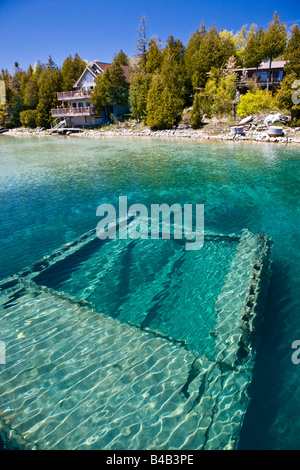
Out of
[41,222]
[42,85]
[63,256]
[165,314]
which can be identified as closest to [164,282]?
[165,314]

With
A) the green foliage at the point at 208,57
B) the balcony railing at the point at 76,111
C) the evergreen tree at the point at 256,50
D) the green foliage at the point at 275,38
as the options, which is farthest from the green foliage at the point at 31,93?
the green foliage at the point at 275,38

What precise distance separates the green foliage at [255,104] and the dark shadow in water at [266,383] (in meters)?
32.8

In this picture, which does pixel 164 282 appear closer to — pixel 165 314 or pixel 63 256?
pixel 165 314

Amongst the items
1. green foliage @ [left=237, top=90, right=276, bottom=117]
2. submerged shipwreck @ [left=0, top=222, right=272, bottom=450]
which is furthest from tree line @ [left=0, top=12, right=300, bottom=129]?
submerged shipwreck @ [left=0, top=222, right=272, bottom=450]

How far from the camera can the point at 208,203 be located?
12.6 m

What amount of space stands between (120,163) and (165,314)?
18.1m

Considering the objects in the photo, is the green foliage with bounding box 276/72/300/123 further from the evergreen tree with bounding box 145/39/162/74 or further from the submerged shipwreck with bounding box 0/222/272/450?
the evergreen tree with bounding box 145/39/162/74

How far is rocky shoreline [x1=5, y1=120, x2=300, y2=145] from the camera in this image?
27.8 meters

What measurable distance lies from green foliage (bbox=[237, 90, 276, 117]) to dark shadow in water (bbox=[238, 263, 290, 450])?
3282 cm

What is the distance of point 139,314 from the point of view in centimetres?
591

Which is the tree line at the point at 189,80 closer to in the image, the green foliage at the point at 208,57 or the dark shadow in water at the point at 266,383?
the green foliage at the point at 208,57

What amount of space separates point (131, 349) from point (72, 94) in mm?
56036

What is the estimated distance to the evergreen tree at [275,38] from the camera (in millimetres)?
35594

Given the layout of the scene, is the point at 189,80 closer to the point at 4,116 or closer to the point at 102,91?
the point at 102,91
